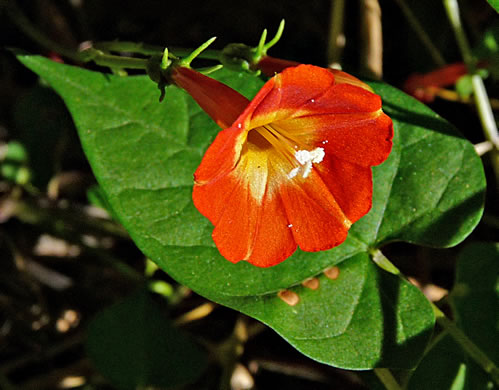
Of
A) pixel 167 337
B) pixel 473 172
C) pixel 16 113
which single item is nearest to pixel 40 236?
pixel 16 113

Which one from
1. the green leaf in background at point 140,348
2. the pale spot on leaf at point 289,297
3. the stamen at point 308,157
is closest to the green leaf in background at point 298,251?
the pale spot on leaf at point 289,297

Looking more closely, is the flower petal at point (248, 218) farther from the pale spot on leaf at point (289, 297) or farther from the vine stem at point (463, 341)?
the vine stem at point (463, 341)

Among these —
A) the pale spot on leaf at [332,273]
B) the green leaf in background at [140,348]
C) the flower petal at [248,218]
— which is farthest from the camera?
the green leaf in background at [140,348]

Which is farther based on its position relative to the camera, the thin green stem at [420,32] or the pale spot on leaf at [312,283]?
the thin green stem at [420,32]

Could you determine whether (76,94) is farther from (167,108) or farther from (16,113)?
(16,113)

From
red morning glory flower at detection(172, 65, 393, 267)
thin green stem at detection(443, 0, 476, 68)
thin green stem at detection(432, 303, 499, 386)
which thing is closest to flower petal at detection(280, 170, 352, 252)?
red morning glory flower at detection(172, 65, 393, 267)

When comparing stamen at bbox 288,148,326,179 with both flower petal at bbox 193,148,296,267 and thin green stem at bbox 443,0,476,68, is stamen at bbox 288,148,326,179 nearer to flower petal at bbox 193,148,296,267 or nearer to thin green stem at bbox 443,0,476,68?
flower petal at bbox 193,148,296,267

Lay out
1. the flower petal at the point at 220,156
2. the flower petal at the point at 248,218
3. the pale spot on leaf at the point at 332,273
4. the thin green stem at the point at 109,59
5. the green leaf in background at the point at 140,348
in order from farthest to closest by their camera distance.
Result: the green leaf in background at the point at 140,348 < the pale spot on leaf at the point at 332,273 < the thin green stem at the point at 109,59 < the flower petal at the point at 248,218 < the flower petal at the point at 220,156

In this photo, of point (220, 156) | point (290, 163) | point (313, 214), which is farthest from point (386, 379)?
point (220, 156)
